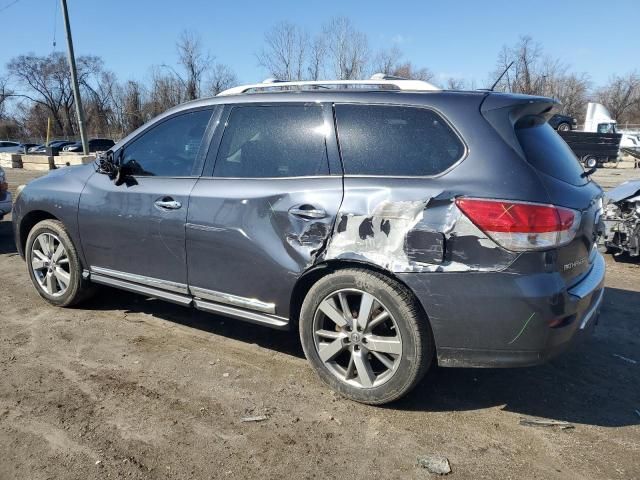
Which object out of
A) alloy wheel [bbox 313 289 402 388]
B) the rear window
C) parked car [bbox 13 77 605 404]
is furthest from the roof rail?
alloy wheel [bbox 313 289 402 388]

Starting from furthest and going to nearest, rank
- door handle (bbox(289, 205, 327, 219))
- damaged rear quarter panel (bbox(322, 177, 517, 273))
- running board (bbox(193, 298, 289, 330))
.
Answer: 1. running board (bbox(193, 298, 289, 330))
2. door handle (bbox(289, 205, 327, 219))
3. damaged rear quarter panel (bbox(322, 177, 517, 273))

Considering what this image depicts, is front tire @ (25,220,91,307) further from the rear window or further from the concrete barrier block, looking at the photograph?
the concrete barrier block

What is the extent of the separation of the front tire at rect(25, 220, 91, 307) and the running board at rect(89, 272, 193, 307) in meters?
0.28

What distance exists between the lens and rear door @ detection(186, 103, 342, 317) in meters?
3.20

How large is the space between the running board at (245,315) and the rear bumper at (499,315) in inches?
38.5

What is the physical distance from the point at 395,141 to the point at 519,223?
86 cm

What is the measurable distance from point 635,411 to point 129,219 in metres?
3.66

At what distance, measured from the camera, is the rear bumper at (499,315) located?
2.67m

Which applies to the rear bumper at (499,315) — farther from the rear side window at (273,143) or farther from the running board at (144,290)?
the running board at (144,290)

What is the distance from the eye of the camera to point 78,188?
14.6 feet

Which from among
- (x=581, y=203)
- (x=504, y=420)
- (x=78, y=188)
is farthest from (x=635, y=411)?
(x=78, y=188)

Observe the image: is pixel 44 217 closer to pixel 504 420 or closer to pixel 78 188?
pixel 78 188

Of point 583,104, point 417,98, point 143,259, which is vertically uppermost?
point 583,104


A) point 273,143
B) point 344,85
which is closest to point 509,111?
point 344,85
